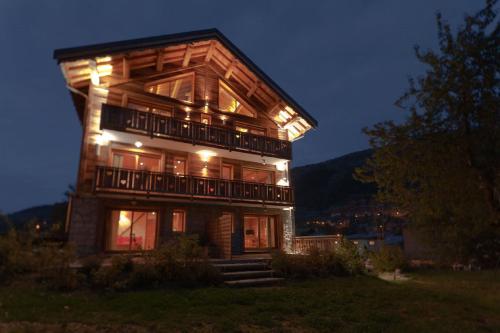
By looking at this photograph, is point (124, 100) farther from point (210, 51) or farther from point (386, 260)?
point (386, 260)

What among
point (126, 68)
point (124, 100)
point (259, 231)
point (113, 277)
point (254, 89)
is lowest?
point (113, 277)

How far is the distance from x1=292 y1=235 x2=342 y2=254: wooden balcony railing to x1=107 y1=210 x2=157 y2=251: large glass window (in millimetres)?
8214

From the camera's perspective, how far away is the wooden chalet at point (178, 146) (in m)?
14.7

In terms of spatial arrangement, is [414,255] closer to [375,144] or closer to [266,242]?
[266,242]

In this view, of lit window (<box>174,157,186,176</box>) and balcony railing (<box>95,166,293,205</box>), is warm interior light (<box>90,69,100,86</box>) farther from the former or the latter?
lit window (<box>174,157,186,176</box>)

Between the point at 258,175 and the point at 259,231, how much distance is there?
3.83 m

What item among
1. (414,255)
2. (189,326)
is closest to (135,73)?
(189,326)

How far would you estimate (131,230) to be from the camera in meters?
15.5

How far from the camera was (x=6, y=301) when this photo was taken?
7.23 m

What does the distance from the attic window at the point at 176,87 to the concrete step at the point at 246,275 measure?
12.0m

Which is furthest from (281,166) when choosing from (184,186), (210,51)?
(210,51)

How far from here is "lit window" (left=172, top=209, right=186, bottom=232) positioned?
1656 centimetres

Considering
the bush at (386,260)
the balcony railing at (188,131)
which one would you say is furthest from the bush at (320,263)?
the balcony railing at (188,131)

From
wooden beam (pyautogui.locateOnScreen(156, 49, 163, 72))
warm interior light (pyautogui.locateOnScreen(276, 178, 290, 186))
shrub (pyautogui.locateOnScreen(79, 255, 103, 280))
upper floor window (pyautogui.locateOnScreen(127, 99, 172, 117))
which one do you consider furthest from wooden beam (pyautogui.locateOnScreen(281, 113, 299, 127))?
shrub (pyautogui.locateOnScreen(79, 255, 103, 280))
